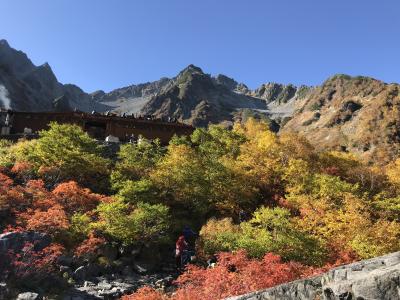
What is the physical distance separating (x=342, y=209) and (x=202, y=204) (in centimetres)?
1047

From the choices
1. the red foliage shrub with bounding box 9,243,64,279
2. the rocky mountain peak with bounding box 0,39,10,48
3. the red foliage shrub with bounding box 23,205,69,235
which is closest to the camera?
the red foliage shrub with bounding box 9,243,64,279

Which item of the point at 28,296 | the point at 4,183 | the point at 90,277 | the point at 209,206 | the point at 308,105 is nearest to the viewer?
the point at 28,296

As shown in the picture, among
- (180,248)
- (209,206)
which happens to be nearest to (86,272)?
(180,248)

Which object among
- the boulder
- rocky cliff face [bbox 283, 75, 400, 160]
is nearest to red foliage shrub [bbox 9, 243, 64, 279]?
the boulder

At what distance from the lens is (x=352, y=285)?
10797 mm

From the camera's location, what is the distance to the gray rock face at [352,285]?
10.2m

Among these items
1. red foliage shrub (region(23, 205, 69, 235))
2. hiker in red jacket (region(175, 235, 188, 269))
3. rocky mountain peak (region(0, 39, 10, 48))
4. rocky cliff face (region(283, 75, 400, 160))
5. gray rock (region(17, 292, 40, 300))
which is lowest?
gray rock (region(17, 292, 40, 300))

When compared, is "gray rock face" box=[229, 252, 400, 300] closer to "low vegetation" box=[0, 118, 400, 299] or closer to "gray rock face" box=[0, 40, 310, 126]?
"low vegetation" box=[0, 118, 400, 299]

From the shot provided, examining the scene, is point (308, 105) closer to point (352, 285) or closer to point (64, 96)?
point (64, 96)

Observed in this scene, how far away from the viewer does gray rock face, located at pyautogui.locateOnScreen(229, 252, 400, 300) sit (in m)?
10.2

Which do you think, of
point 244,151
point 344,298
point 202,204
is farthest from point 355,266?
point 244,151

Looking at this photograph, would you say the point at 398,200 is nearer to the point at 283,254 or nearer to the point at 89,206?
the point at 283,254

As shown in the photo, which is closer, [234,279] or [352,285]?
[352,285]

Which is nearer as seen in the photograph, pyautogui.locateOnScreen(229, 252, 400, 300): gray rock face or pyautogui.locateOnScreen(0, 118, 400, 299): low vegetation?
pyautogui.locateOnScreen(229, 252, 400, 300): gray rock face
